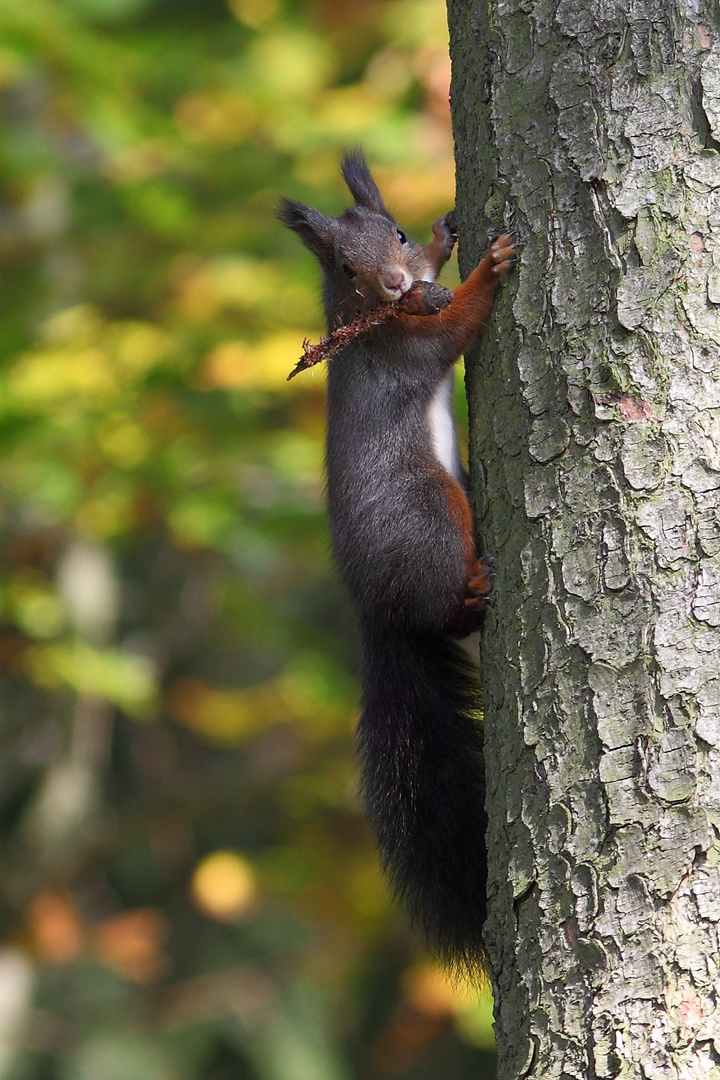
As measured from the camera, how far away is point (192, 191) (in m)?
6.02

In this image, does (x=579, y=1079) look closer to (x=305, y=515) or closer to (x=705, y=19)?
(x=705, y=19)

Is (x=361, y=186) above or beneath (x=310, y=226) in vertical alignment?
above

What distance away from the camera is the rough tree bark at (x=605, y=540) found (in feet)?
5.71

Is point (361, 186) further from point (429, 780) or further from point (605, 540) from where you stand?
point (605, 540)

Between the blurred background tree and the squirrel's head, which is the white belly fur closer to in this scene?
the squirrel's head

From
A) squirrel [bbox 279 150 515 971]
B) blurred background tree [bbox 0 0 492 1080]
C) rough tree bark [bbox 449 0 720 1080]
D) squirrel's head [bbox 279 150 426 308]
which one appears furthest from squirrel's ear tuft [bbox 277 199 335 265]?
rough tree bark [bbox 449 0 720 1080]

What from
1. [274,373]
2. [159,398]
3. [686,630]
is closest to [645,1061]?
[686,630]

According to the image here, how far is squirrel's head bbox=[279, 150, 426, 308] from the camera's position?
3.19 meters

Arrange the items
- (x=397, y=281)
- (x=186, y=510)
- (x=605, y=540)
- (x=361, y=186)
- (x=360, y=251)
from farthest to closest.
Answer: (x=186, y=510) → (x=361, y=186) → (x=360, y=251) → (x=397, y=281) → (x=605, y=540)

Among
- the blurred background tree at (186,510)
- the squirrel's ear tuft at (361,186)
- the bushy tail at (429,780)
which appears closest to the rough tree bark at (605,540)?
the bushy tail at (429,780)

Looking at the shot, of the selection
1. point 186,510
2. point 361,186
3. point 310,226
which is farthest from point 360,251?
point 186,510

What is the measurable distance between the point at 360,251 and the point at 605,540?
1.66m

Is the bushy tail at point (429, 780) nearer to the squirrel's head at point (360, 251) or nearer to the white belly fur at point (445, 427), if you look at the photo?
the white belly fur at point (445, 427)

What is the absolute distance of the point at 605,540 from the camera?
6.15 ft
